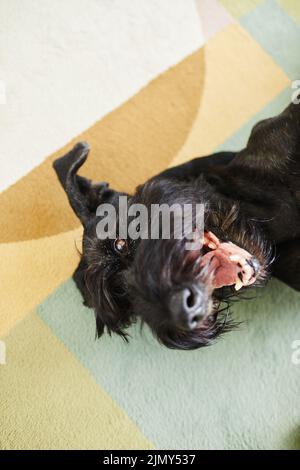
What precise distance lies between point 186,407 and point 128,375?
277mm

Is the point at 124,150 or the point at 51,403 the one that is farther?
the point at 124,150

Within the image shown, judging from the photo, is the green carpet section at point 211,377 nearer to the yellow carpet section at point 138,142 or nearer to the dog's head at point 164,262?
the yellow carpet section at point 138,142

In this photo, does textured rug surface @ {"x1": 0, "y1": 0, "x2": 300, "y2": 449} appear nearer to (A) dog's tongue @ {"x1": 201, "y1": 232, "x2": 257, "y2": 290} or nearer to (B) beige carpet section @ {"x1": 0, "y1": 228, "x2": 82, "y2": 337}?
(B) beige carpet section @ {"x1": 0, "y1": 228, "x2": 82, "y2": 337}

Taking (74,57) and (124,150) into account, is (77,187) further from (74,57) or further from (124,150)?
(74,57)

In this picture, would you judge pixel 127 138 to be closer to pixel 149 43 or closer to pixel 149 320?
pixel 149 43

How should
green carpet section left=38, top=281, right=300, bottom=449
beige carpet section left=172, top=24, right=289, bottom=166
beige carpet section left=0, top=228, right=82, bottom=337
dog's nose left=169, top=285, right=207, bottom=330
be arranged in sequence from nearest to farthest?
1. dog's nose left=169, top=285, right=207, bottom=330
2. green carpet section left=38, top=281, right=300, bottom=449
3. beige carpet section left=0, top=228, right=82, bottom=337
4. beige carpet section left=172, top=24, right=289, bottom=166

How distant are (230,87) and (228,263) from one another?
48.7 inches

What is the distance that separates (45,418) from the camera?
86.0 inches

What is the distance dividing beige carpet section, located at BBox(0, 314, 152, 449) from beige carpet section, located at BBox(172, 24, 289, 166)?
3.39 feet

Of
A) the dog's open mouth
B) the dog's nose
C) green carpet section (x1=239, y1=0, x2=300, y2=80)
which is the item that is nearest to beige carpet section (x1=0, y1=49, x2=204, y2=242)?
green carpet section (x1=239, y1=0, x2=300, y2=80)

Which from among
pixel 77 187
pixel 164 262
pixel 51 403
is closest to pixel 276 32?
pixel 77 187

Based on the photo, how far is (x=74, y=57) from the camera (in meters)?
2.53

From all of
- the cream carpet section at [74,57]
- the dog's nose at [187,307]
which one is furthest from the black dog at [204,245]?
the cream carpet section at [74,57]

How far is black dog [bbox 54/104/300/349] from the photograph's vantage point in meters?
1.46
